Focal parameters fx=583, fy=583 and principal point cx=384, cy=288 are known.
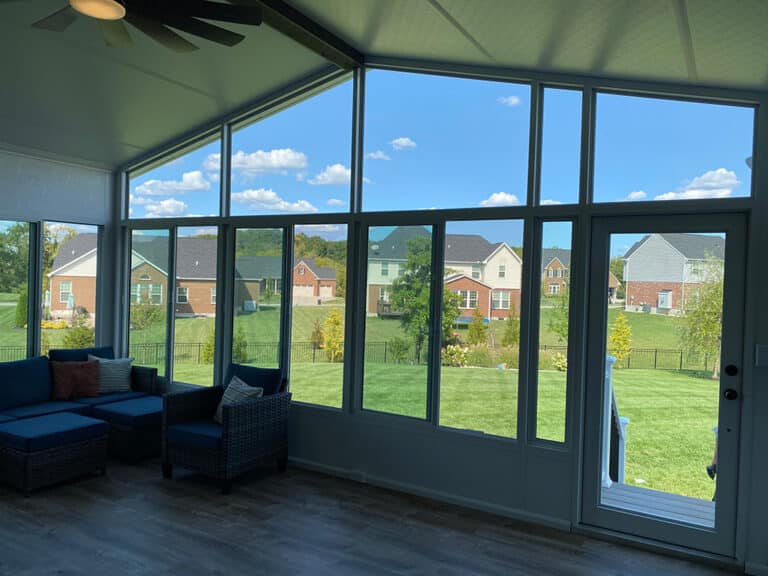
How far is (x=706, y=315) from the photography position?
370 centimetres

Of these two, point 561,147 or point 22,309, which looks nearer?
point 561,147

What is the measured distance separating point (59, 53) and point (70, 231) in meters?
2.59

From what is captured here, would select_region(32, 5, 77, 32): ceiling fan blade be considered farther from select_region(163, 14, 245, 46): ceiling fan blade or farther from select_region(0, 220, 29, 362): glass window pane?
select_region(0, 220, 29, 362): glass window pane

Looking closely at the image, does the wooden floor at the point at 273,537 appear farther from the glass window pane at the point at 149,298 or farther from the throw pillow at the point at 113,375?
the glass window pane at the point at 149,298

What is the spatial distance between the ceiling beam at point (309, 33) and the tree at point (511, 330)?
2356mm

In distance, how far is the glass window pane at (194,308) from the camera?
5.87 m

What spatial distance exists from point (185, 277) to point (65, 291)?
1.30 metres

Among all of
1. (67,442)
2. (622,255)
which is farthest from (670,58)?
(67,442)

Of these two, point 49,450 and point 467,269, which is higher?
point 467,269

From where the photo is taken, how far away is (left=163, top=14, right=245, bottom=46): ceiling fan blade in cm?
282

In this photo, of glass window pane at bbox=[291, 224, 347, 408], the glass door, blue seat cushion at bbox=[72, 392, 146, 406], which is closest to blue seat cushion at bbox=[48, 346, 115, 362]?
blue seat cushion at bbox=[72, 392, 146, 406]

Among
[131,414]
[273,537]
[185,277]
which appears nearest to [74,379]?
[131,414]

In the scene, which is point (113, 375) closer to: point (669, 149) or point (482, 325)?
point (482, 325)

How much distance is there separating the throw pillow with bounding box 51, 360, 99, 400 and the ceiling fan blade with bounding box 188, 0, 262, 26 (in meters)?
4.08
